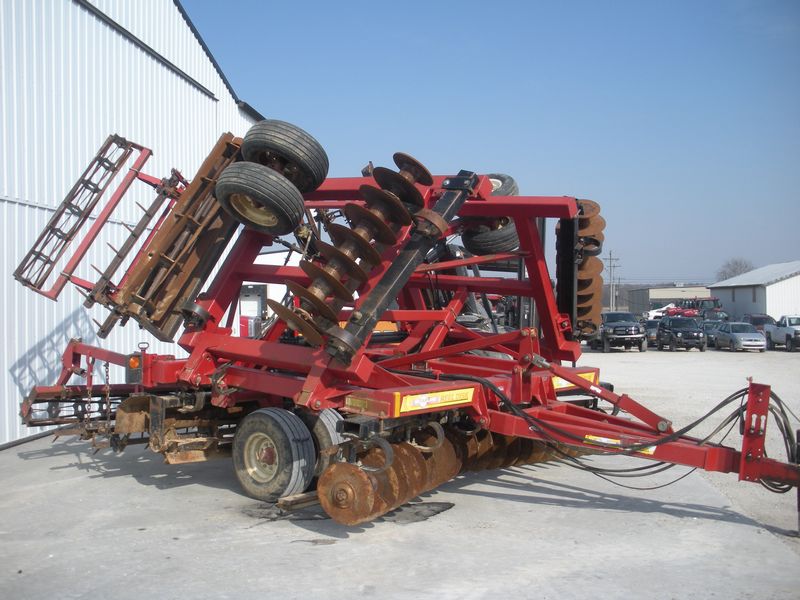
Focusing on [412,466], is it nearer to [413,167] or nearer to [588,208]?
[413,167]

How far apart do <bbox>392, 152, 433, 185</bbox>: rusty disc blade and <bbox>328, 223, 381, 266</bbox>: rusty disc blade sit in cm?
77

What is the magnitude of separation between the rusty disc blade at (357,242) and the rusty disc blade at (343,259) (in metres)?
0.12

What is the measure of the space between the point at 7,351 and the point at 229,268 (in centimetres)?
408

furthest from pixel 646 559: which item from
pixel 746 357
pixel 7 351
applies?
pixel 746 357

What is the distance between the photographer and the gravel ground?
14.5ft

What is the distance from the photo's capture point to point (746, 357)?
26297mm

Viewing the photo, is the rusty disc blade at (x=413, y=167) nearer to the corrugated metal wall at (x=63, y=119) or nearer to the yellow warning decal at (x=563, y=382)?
the yellow warning decal at (x=563, y=382)

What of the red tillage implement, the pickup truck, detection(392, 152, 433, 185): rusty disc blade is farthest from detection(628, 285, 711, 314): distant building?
detection(392, 152, 433, 185): rusty disc blade

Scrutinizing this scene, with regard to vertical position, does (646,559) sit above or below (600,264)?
below

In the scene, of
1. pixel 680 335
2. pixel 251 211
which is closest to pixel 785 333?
pixel 680 335

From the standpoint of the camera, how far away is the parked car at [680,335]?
29953 millimetres

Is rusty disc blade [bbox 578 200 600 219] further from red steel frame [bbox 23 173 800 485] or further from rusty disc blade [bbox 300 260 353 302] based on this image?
rusty disc blade [bbox 300 260 353 302]

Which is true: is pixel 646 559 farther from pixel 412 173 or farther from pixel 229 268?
pixel 229 268

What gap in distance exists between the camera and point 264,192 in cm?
580
